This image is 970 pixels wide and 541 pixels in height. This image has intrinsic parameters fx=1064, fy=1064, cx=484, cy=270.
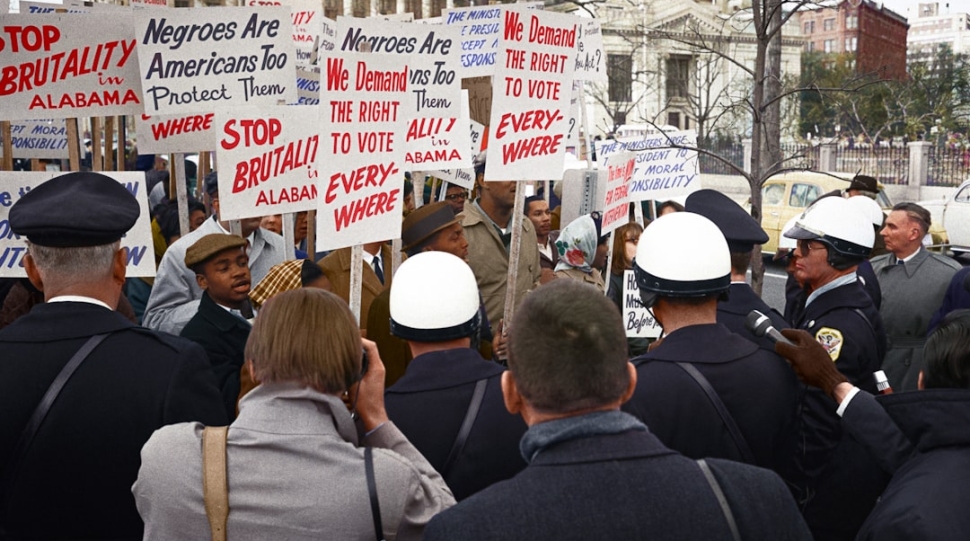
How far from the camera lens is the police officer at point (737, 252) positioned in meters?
4.05

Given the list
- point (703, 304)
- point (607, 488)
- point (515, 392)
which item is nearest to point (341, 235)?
point (703, 304)

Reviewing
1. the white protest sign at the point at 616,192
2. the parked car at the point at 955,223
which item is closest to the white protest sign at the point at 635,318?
the white protest sign at the point at 616,192

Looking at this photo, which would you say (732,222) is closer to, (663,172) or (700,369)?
(700,369)

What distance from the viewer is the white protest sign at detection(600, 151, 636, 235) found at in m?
7.46

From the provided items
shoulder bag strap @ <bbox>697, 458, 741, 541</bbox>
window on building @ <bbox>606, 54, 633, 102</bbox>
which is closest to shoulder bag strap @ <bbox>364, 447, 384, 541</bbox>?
shoulder bag strap @ <bbox>697, 458, 741, 541</bbox>

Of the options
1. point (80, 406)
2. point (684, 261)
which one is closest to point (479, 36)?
point (684, 261)

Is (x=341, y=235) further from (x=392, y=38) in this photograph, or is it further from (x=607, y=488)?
(x=607, y=488)

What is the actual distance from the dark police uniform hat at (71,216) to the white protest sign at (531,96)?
2954 mm

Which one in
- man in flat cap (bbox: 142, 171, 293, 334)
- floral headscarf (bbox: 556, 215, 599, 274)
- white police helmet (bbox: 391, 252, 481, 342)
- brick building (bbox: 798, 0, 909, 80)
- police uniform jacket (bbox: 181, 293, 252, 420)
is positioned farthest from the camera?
brick building (bbox: 798, 0, 909, 80)

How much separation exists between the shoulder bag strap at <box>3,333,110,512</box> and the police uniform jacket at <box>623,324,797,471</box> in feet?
5.14

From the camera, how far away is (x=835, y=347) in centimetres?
417

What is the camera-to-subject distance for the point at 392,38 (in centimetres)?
611

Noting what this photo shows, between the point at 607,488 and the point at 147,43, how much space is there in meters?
4.39

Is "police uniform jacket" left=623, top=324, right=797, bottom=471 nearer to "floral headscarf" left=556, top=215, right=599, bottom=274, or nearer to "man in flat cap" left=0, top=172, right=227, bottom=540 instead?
"man in flat cap" left=0, top=172, right=227, bottom=540
